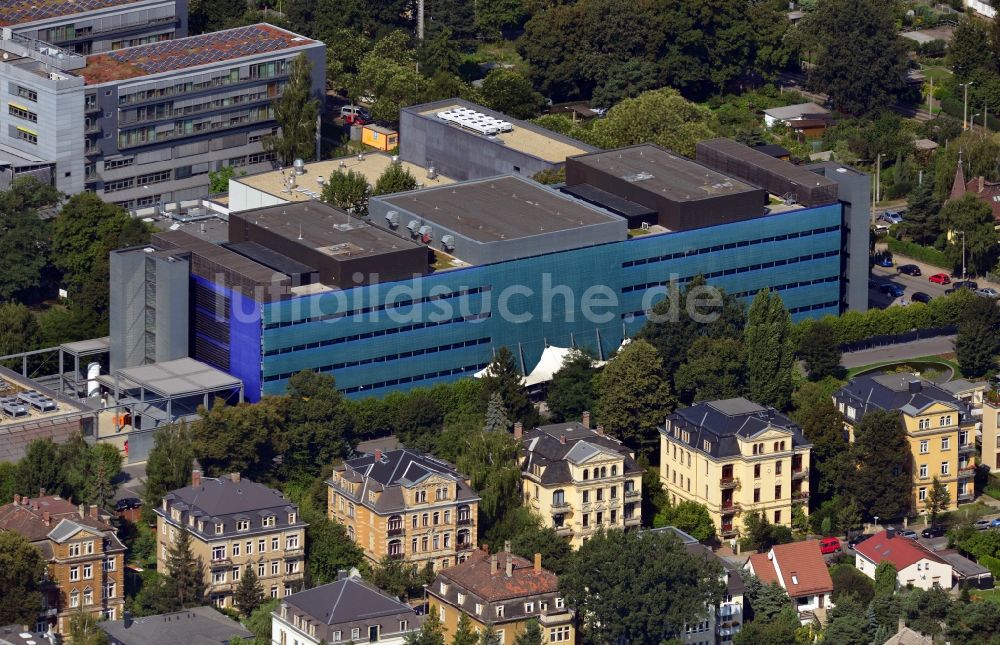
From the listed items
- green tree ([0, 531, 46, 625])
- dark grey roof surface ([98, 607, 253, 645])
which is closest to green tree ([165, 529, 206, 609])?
dark grey roof surface ([98, 607, 253, 645])

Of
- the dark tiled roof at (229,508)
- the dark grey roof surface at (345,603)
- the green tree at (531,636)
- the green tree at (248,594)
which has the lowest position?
the green tree at (248,594)

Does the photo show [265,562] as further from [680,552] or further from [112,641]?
[680,552]

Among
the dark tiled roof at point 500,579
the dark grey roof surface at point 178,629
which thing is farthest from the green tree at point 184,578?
the dark tiled roof at point 500,579

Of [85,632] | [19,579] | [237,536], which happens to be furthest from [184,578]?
[19,579]

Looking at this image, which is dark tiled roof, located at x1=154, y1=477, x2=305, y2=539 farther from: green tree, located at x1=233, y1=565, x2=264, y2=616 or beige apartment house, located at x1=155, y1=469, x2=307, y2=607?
green tree, located at x1=233, y1=565, x2=264, y2=616

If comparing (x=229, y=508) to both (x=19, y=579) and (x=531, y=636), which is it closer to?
(x=19, y=579)

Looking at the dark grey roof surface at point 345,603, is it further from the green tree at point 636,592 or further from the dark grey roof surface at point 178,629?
the green tree at point 636,592
